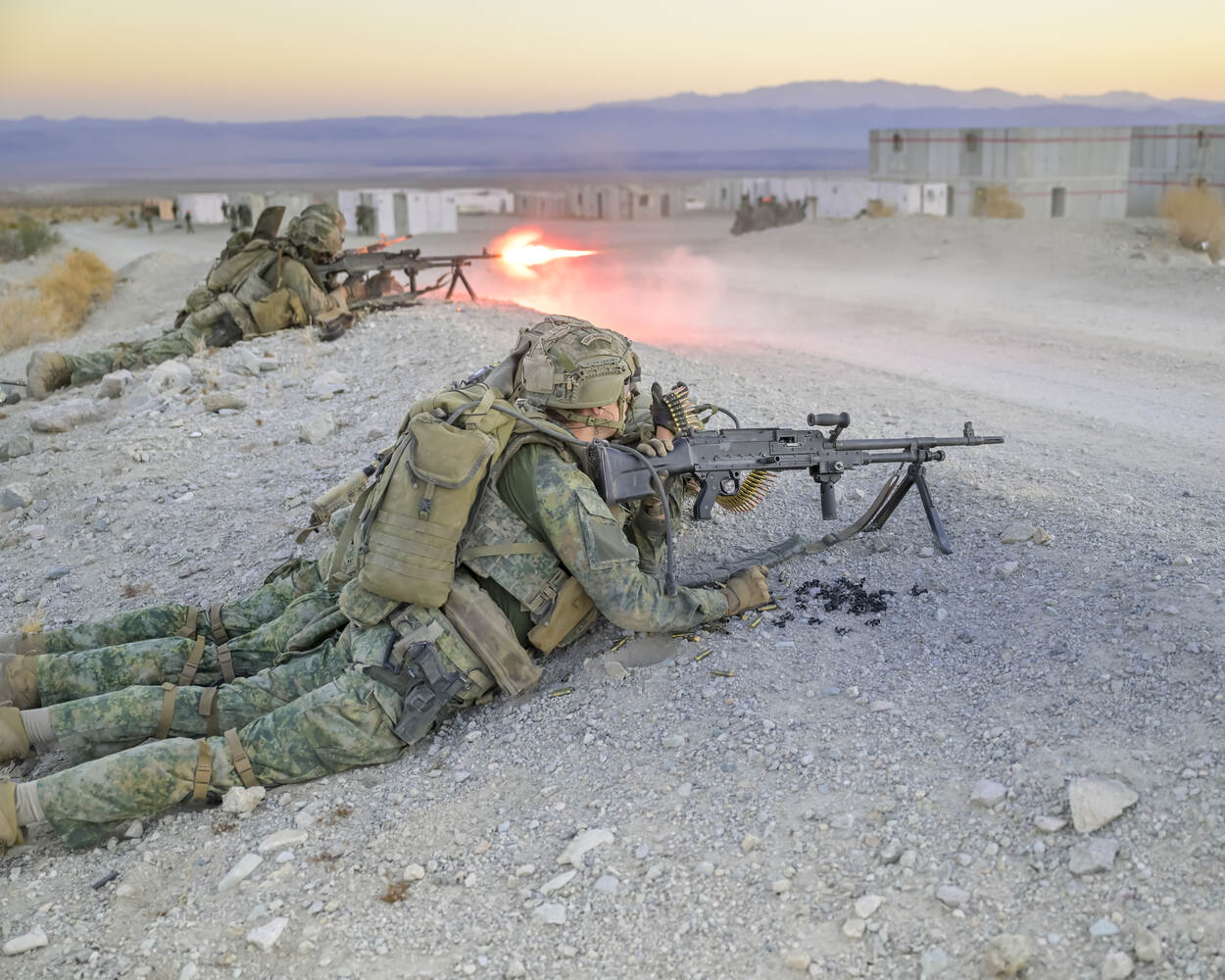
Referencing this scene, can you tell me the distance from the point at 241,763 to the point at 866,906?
2.32 metres

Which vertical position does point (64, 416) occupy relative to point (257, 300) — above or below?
below

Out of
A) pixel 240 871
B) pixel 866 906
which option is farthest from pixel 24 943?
pixel 866 906

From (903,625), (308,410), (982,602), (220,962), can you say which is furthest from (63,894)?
(308,410)

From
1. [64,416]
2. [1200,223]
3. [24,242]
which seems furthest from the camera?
[24,242]

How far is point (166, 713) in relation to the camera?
177 inches

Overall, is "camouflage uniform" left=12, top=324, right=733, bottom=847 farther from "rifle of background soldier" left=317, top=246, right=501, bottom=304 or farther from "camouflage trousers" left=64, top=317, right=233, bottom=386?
"rifle of background soldier" left=317, top=246, right=501, bottom=304

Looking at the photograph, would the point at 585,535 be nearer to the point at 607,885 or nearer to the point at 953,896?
the point at 607,885

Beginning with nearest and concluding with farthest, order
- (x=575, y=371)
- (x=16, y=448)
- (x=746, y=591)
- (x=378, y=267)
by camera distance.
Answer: (x=575, y=371) → (x=746, y=591) → (x=16, y=448) → (x=378, y=267)

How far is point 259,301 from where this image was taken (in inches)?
501

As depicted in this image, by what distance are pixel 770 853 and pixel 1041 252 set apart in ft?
65.0

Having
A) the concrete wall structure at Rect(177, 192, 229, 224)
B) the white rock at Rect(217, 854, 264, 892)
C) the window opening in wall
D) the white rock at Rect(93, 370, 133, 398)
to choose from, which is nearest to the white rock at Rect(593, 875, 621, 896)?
the white rock at Rect(217, 854, 264, 892)

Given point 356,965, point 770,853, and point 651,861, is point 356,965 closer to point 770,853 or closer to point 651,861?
point 651,861

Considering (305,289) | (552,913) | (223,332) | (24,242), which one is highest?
(305,289)

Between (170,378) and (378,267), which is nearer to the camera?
(170,378)
